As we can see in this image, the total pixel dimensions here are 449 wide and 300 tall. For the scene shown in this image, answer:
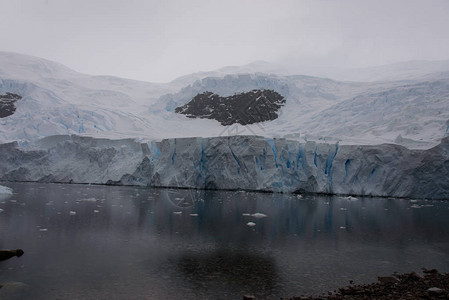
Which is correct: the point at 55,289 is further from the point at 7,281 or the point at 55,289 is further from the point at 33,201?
the point at 33,201

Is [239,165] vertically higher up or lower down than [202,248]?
higher up

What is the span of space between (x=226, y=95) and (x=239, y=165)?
1372 cm

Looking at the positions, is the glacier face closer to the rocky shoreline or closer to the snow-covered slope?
the snow-covered slope

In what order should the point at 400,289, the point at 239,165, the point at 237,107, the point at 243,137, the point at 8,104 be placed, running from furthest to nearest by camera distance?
the point at 237,107 < the point at 8,104 < the point at 243,137 < the point at 239,165 < the point at 400,289

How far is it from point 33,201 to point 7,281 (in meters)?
9.05

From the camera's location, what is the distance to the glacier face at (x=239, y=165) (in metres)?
18.2

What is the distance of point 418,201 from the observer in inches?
682

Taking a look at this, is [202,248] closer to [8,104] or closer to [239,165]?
[239,165]

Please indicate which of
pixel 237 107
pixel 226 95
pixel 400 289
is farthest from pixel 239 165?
pixel 400 289

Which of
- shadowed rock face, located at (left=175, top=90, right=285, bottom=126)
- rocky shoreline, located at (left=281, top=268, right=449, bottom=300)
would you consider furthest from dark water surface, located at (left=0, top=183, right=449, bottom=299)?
shadowed rock face, located at (left=175, top=90, right=285, bottom=126)

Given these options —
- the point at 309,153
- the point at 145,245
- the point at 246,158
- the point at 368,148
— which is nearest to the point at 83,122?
the point at 246,158

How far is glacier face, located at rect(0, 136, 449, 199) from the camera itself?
18188 mm

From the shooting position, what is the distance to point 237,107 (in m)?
31.8

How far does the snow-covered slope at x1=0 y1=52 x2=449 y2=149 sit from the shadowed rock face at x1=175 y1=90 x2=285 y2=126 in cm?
67
